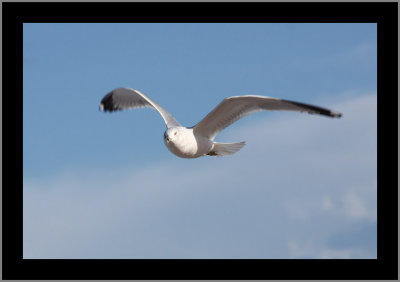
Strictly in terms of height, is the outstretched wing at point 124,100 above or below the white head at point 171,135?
above

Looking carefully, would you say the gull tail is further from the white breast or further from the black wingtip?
the black wingtip

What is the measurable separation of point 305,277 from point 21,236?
218cm

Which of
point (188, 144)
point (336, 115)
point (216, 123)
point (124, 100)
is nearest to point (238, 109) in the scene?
point (216, 123)

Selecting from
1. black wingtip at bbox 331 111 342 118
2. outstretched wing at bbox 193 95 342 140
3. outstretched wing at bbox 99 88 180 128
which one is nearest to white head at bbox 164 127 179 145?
outstretched wing at bbox 193 95 342 140

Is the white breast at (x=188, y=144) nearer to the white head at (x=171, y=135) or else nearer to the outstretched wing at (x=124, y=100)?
the white head at (x=171, y=135)

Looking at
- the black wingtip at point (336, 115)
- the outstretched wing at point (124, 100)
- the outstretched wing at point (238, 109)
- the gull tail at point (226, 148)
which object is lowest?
the gull tail at point (226, 148)

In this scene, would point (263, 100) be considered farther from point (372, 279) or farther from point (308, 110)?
point (372, 279)

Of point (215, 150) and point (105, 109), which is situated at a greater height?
point (105, 109)

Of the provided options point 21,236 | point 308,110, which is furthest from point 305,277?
point 21,236

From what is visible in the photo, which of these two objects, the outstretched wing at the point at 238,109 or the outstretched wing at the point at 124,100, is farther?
the outstretched wing at the point at 124,100

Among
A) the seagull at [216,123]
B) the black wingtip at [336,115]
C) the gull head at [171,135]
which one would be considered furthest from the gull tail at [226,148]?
the black wingtip at [336,115]

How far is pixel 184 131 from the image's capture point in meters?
4.37

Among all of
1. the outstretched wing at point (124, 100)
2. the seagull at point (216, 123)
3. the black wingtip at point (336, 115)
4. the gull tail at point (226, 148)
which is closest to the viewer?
the black wingtip at point (336, 115)

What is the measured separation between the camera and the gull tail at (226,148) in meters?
4.72
